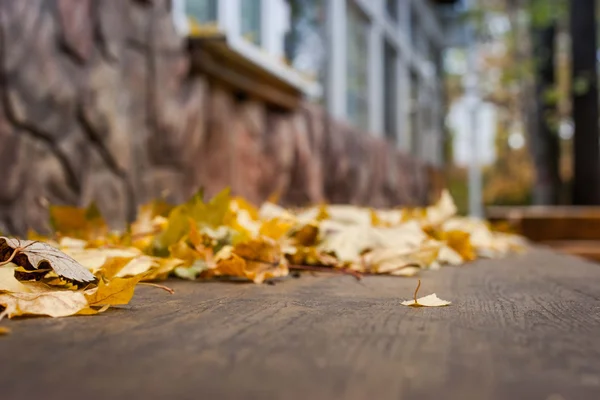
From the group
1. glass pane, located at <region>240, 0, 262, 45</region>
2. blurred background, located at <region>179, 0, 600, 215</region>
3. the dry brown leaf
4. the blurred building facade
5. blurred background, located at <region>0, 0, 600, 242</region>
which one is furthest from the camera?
blurred background, located at <region>179, 0, 600, 215</region>

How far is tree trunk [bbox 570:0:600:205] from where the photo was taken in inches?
243

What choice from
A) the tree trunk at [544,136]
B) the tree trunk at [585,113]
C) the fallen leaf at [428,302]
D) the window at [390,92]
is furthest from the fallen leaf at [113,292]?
the tree trunk at [544,136]

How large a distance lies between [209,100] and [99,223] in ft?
5.98

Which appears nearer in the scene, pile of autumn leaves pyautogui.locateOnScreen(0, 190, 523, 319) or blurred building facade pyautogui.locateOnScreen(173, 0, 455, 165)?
pile of autumn leaves pyautogui.locateOnScreen(0, 190, 523, 319)

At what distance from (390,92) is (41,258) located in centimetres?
866

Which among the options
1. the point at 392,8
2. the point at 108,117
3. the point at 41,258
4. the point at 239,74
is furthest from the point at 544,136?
the point at 41,258

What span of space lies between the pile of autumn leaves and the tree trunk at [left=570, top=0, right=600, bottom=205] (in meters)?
4.99

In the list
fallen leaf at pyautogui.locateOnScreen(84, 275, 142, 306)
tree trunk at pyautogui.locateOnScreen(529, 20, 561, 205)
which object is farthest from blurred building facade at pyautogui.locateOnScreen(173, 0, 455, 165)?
fallen leaf at pyautogui.locateOnScreen(84, 275, 142, 306)

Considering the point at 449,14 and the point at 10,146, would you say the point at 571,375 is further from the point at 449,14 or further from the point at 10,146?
the point at 449,14

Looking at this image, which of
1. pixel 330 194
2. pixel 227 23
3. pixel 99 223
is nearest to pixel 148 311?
pixel 99 223

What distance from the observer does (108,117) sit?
7.98ft

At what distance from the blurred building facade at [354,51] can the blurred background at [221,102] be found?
21mm

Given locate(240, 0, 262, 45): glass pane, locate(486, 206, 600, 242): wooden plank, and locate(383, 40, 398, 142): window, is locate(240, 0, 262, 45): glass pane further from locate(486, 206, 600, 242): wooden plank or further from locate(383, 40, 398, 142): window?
locate(383, 40, 398, 142): window

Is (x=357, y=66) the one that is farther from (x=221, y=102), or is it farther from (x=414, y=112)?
(x=221, y=102)
